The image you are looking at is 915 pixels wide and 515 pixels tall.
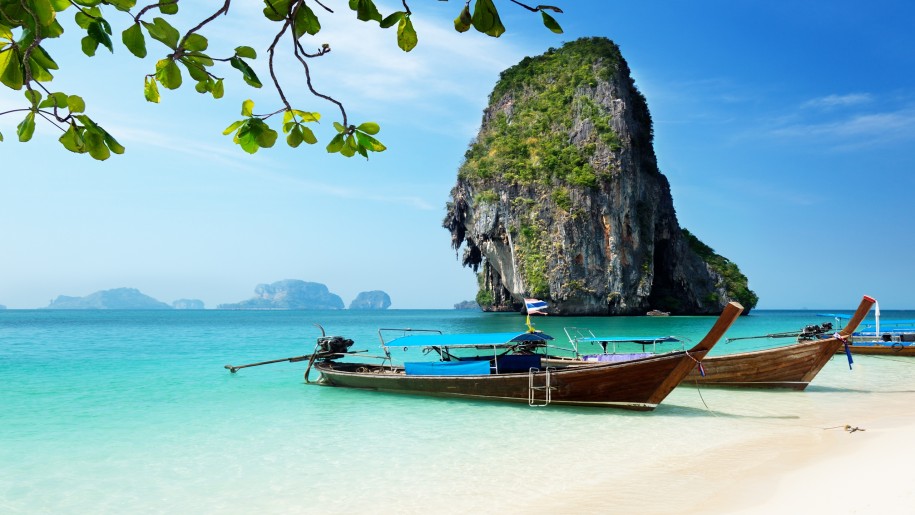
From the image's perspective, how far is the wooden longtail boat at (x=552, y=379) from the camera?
30.6 feet

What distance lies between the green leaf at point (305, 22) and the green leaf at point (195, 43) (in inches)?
9.1

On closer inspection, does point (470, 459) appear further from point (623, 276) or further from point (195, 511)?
point (623, 276)

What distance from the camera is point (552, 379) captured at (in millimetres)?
10297

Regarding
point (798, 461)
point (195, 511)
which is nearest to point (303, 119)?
point (195, 511)

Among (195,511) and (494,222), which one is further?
(494,222)

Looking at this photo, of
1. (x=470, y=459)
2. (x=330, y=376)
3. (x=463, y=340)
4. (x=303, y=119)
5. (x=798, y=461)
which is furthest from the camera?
(x=330, y=376)

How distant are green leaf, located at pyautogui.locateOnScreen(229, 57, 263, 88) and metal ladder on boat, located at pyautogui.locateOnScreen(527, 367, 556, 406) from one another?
937 centimetres

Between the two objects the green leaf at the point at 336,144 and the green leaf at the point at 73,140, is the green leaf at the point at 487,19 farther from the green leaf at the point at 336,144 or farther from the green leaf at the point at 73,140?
the green leaf at the point at 73,140

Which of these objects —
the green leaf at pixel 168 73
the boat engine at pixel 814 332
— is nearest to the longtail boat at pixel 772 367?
the boat engine at pixel 814 332

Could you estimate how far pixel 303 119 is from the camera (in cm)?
174

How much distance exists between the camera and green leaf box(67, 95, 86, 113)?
61.5 inches

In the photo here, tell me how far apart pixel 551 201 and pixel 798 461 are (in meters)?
41.6

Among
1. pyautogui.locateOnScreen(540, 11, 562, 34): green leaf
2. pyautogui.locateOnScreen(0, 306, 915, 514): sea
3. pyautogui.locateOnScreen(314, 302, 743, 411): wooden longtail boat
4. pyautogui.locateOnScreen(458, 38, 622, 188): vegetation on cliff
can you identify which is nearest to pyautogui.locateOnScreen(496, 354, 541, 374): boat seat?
pyautogui.locateOnScreen(314, 302, 743, 411): wooden longtail boat

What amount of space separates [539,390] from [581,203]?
37.7 meters
